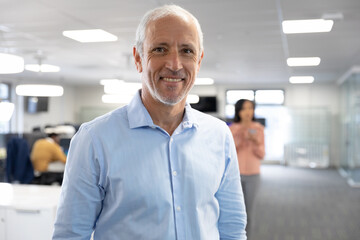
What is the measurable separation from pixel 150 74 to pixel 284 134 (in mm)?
10817

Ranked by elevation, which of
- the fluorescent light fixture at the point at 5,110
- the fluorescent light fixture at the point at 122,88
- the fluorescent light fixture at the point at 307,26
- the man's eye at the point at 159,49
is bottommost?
the fluorescent light fixture at the point at 5,110

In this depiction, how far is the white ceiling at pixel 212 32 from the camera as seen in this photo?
3428 mm

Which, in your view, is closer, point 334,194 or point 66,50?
point 66,50

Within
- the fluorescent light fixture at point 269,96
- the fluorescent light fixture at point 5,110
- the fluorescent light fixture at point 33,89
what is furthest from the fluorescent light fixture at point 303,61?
the fluorescent light fixture at point 5,110

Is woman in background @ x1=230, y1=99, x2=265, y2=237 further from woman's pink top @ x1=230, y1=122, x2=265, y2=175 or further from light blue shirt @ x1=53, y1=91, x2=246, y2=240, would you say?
light blue shirt @ x1=53, y1=91, x2=246, y2=240

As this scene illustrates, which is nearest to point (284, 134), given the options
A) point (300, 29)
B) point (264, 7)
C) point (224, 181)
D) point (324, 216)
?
point (324, 216)

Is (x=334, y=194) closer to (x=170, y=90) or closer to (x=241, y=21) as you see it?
(x=241, y=21)

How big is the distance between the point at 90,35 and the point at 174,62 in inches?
159

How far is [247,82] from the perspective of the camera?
1106 cm

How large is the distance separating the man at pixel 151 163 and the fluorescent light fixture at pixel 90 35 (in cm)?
368

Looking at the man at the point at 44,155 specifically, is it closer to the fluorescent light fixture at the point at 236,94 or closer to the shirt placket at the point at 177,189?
the shirt placket at the point at 177,189

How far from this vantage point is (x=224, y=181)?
1143 millimetres

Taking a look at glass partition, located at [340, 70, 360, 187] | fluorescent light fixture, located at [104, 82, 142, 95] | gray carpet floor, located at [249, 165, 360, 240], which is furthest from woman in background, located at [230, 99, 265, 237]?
glass partition, located at [340, 70, 360, 187]

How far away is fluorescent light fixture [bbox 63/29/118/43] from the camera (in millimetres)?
4539
